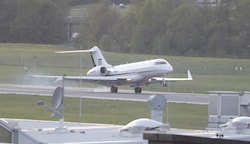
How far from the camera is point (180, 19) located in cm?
9825

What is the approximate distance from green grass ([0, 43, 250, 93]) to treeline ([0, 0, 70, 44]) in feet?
23.8

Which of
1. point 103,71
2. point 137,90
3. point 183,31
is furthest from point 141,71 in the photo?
point 183,31

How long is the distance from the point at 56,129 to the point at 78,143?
176 centimetres

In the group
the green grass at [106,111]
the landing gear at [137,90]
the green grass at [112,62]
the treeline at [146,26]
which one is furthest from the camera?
the treeline at [146,26]

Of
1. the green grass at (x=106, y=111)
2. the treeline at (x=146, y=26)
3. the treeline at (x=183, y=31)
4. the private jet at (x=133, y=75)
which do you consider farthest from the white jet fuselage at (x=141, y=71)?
the treeline at (x=146, y=26)

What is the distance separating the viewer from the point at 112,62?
289ft

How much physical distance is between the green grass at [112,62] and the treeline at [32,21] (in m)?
7.26

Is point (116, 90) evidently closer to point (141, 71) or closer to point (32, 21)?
point (141, 71)

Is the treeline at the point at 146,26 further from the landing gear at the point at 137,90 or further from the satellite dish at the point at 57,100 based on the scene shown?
the satellite dish at the point at 57,100

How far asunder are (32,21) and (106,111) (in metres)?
68.0

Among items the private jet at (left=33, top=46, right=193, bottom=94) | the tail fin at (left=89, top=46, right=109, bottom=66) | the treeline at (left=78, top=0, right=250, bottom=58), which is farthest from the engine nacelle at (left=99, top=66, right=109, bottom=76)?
the treeline at (left=78, top=0, right=250, bottom=58)

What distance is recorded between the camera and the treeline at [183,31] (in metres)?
97.2

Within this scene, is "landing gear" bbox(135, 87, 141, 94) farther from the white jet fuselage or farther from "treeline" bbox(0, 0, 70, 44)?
"treeline" bbox(0, 0, 70, 44)

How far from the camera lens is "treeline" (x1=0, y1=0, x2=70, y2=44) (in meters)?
107
